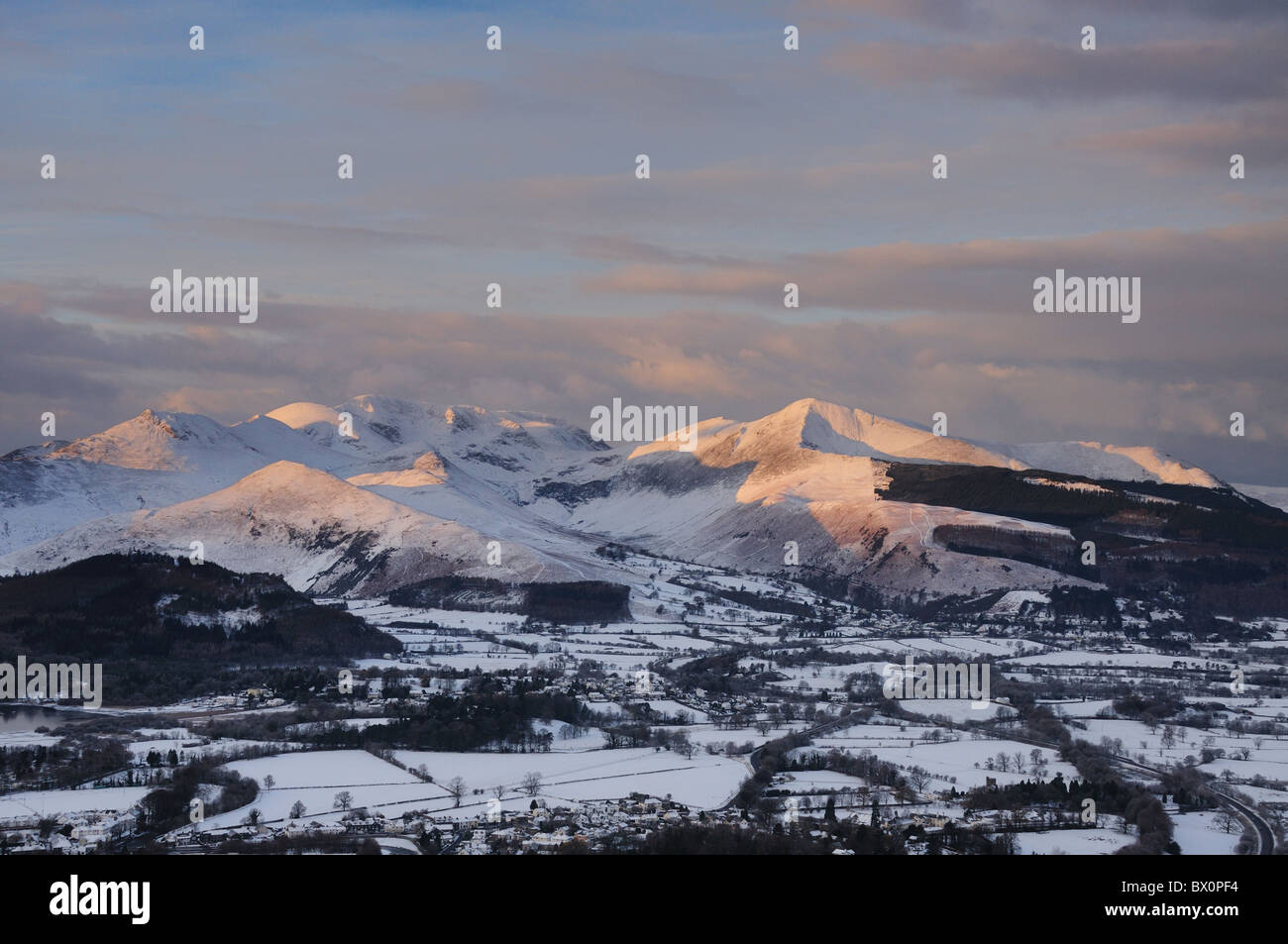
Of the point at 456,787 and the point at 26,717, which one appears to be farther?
the point at 26,717

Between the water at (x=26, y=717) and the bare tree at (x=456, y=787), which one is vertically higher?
the water at (x=26, y=717)

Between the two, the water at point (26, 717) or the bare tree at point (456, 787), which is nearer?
the bare tree at point (456, 787)

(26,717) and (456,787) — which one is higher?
(26,717)

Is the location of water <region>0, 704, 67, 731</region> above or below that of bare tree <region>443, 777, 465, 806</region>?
above

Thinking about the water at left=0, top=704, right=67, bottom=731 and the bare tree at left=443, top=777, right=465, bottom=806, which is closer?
the bare tree at left=443, top=777, right=465, bottom=806
